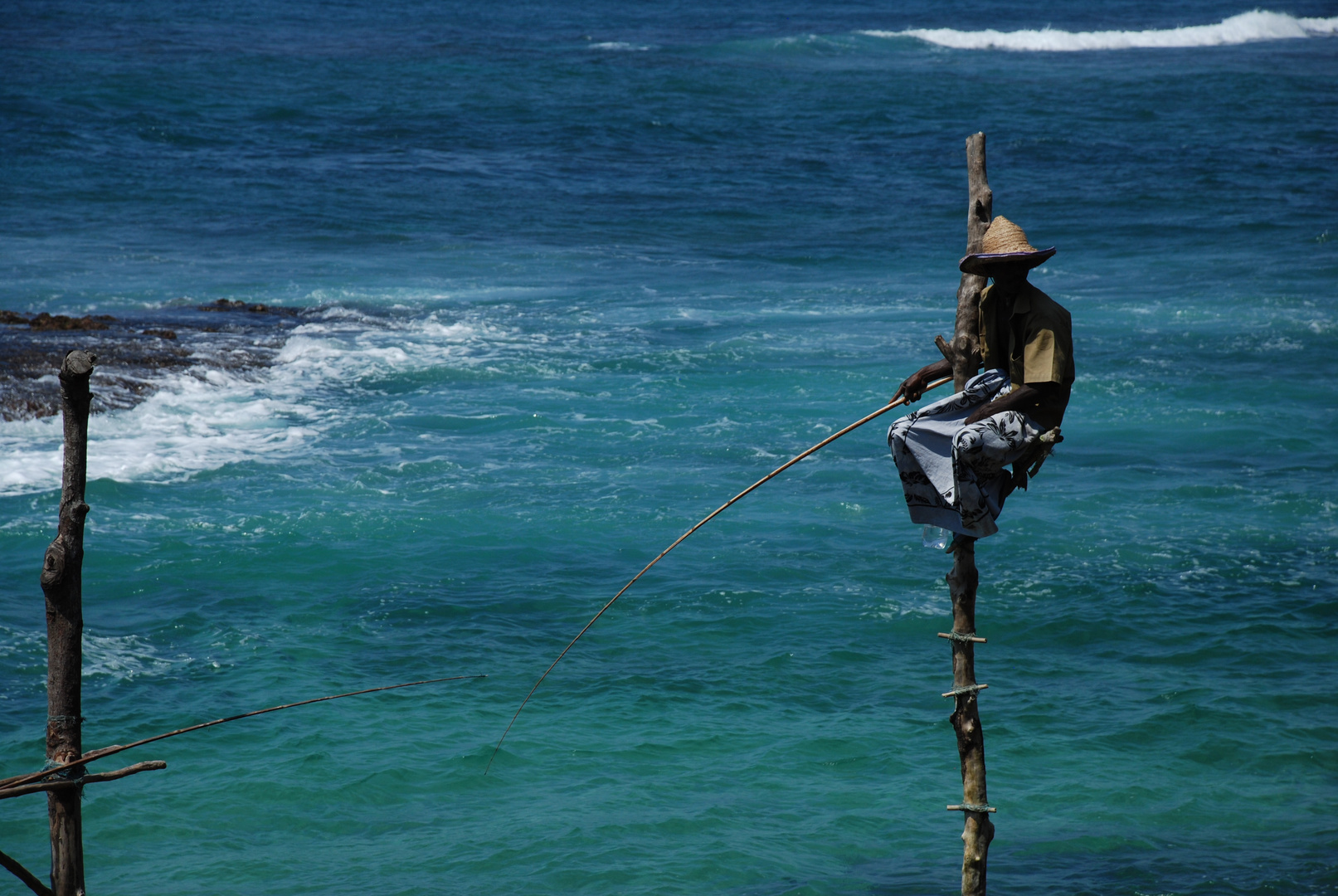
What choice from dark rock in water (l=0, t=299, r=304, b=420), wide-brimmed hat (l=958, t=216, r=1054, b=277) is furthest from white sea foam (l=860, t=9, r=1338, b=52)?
wide-brimmed hat (l=958, t=216, r=1054, b=277)

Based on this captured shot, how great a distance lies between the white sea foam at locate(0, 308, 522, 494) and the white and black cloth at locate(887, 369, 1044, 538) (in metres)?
10.2

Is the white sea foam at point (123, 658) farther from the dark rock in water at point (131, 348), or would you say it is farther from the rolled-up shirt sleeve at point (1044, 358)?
the rolled-up shirt sleeve at point (1044, 358)

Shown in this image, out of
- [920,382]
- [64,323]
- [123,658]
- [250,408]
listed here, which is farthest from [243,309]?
[920,382]

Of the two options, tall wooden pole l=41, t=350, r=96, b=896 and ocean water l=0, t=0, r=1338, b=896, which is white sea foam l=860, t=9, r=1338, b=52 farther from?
tall wooden pole l=41, t=350, r=96, b=896

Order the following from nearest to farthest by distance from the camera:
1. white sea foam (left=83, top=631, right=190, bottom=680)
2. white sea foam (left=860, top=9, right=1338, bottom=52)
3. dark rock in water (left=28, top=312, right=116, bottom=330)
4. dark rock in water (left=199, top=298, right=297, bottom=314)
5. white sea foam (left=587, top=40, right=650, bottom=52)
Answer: white sea foam (left=83, top=631, right=190, bottom=680) < dark rock in water (left=28, top=312, right=116, bottom=330) < dark rock in water (left=199, top=298, right=297, bottom=314) < white sea foam (left=587, top=40, right=650, bottom=52) < white sea foam (left=860, top=9, right=1338, bottom=52)

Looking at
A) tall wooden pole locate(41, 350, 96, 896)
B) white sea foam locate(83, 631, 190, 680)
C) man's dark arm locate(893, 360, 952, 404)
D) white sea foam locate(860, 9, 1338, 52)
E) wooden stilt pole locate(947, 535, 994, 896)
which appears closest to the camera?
tall wooden pole locate(41, 350, 96, 896)

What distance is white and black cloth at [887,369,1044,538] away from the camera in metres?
4.10

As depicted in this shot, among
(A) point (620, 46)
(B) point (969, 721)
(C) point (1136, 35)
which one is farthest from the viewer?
(C) point (1136, 35)

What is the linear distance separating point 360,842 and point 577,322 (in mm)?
12342

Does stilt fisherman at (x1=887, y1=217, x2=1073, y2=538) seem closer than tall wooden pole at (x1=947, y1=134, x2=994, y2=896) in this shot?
Yes

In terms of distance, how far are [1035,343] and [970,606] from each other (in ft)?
3.11

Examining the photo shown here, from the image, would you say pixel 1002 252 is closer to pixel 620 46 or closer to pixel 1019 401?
pixel 1019 401

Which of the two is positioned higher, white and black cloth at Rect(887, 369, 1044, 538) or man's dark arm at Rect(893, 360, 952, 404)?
man's dark arm at Rect(893, 360, 952, 404)

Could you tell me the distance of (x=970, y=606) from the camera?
177 inches
